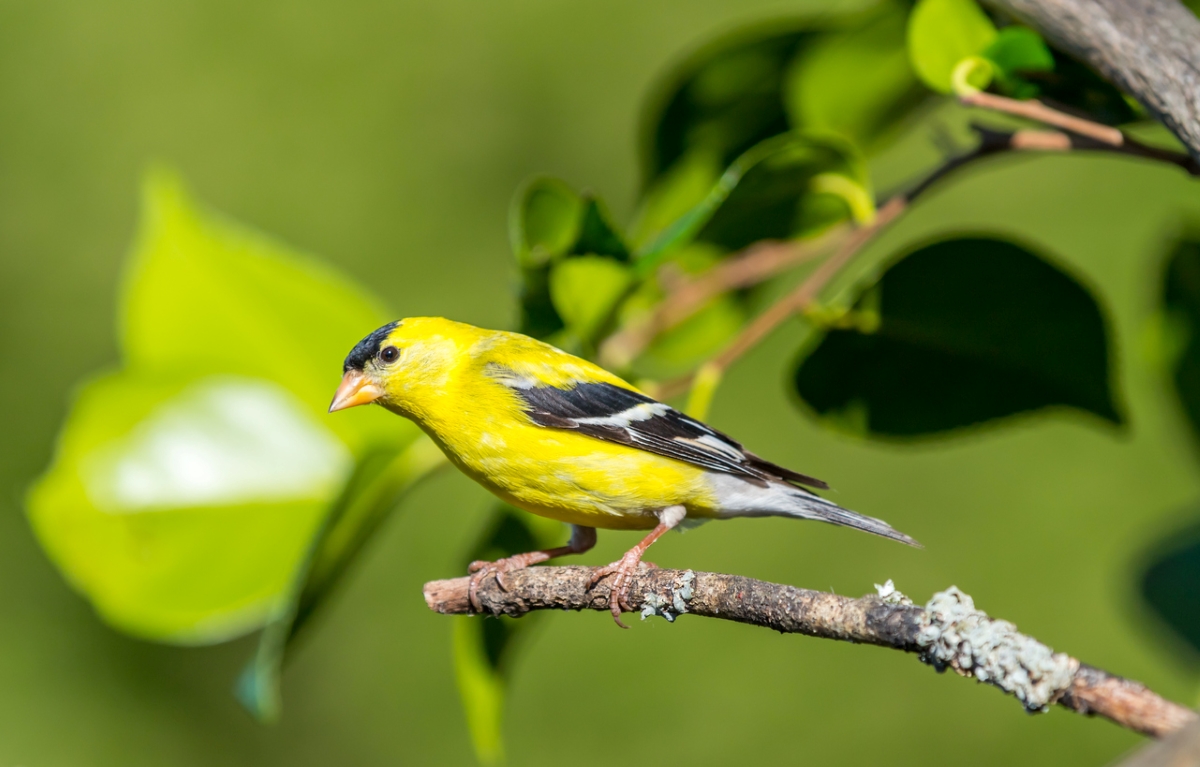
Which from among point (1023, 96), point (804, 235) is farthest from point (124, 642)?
point (1023, 96)

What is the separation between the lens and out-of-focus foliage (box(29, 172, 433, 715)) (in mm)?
1057

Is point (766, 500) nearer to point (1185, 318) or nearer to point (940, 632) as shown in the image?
point (940, 632)

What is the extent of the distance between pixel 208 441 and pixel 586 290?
487mm

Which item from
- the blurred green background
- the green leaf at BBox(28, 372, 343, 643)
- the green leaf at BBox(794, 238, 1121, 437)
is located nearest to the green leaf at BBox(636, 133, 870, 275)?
the green leaf at BBox(794, 238, 1121, 437)

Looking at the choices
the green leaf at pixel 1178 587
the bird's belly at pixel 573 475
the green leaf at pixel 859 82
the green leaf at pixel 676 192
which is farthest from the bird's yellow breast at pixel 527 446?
the green leaf at pixel 1178 587

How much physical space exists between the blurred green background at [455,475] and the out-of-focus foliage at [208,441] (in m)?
1.66

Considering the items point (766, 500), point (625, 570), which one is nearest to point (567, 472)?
point (625, 570)

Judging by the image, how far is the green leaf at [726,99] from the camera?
111 centimetres

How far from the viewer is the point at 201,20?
13.6 feet

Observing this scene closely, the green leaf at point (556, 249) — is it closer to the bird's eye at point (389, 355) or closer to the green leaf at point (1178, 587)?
the bird's eye at point (389, 355)

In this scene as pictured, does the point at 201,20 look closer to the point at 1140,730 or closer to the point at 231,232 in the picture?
the point at 231,232

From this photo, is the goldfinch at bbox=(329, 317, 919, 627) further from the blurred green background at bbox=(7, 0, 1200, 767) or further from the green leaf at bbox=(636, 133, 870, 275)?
the blurred green background at bbox=(7, 0, 1200, 767)

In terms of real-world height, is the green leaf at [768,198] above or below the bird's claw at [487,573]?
above

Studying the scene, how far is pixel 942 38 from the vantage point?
2.88 ft
